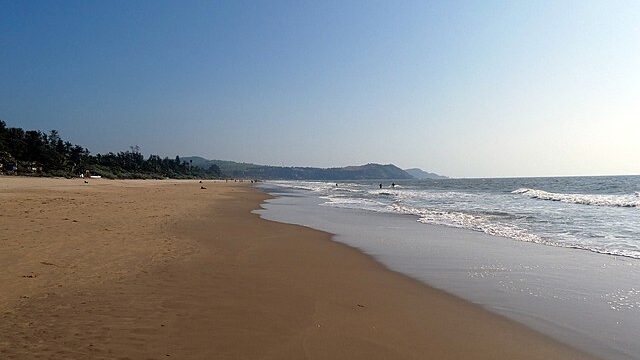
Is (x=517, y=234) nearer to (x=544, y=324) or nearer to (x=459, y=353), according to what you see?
(x=544, y=324)

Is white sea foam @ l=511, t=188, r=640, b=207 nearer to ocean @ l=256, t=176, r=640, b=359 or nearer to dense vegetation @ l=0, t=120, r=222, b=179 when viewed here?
ocean @ l=256, t=176, r=640, b=359

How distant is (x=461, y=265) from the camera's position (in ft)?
30.7

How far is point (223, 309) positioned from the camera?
5844 mm

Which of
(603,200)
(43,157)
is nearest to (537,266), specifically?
(603,200)

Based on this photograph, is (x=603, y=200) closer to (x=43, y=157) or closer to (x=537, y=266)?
(x=537, y=266)

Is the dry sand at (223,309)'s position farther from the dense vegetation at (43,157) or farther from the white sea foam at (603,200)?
the dense vegetation at (43,157)

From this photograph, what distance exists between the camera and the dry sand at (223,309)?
14.9ft

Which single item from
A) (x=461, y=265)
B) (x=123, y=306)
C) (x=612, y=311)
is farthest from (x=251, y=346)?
(x=461, y=265)

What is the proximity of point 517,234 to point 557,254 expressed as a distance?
3.85m

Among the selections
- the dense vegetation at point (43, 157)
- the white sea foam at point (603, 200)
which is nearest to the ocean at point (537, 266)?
the white sea foam at point (603, 200)

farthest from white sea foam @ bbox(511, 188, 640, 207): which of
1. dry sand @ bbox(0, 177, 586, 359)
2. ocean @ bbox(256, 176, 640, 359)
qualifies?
dry sand @ bbox(0, 177, 586, 359)

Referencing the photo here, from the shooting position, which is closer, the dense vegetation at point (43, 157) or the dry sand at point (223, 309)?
the dry sand at point (223, 309)

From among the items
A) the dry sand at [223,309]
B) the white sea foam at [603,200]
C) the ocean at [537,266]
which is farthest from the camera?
the white sea foam at [603,200]

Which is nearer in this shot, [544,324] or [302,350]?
[302,350]
